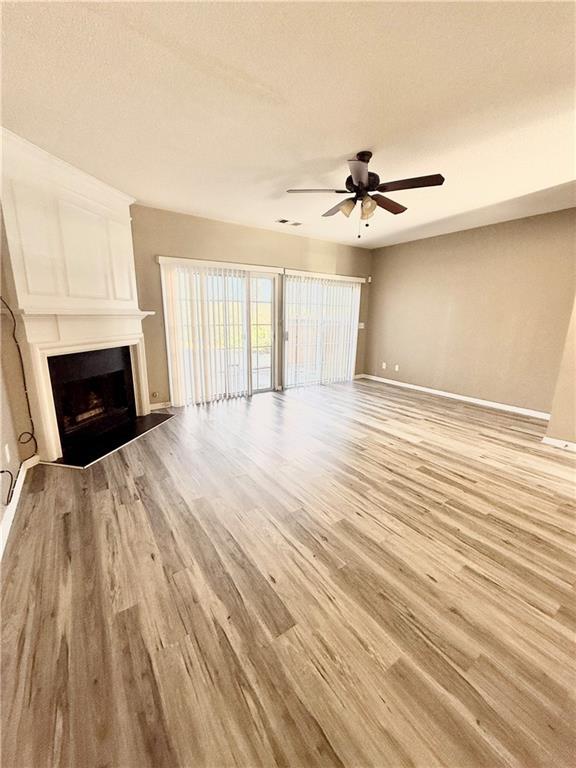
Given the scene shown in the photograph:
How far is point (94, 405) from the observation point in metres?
3.40

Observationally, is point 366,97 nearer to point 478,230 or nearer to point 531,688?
point 531,688

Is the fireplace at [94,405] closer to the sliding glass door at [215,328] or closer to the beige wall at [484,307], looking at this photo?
the sliding glass door at [215,328]

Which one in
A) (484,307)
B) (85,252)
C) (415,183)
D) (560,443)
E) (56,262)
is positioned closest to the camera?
(415,183)

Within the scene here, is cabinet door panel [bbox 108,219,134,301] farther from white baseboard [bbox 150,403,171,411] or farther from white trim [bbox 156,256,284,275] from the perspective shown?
white baseboard [bbox 150,403,171,411]

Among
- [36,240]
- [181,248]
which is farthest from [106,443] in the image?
[181,248]

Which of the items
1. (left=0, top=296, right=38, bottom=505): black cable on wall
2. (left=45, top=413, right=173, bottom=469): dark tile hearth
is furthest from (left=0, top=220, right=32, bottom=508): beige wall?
(left=45, top=413, right=173, bottom=469): dark tile hearth

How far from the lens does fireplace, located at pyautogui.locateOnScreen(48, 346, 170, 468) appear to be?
2738 millimetres

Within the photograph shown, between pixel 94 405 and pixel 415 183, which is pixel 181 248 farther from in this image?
pixel 415 183

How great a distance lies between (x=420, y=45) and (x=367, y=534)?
2719mm

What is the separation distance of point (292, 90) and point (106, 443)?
3.36 meters

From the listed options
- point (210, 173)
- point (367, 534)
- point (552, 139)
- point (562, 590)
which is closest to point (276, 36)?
point (210, 173)

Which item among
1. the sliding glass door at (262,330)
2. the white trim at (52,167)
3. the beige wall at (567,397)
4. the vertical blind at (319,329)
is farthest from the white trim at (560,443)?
the white trim at (52,167)

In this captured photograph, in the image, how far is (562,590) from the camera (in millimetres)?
1507

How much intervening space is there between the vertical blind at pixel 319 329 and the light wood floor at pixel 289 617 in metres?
3.07
